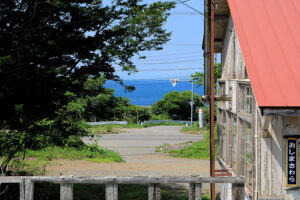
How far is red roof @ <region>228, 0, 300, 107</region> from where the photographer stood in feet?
19.2

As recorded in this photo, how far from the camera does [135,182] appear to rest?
6402mm

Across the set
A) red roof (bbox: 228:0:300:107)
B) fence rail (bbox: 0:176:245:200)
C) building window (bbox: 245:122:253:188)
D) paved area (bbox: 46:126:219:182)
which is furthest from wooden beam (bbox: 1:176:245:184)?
→ paved area (bbox: 46:126:219:182)

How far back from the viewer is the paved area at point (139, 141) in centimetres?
2780

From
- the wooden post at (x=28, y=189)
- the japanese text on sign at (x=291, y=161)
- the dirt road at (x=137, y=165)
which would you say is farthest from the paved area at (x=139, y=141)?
the japanese text on sign at (x=291, y=161)

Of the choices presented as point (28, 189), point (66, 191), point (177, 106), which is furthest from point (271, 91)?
point (177, 106)

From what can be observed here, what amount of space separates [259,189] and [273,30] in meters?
3.07

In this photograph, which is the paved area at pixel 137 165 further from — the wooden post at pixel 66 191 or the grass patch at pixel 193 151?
the wooden post at pixel 66 191

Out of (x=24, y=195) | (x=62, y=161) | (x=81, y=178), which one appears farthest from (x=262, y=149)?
(x=62, y=161)

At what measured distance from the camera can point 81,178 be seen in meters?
6.50

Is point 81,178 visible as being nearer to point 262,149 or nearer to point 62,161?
point 262,149

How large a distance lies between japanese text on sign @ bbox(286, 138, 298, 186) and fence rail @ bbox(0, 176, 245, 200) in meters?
0.79

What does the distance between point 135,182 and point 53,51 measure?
18.8ft

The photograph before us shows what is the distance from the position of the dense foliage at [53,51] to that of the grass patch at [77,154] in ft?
26.6

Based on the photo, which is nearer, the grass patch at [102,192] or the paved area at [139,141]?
the grass patch at [102,192]
